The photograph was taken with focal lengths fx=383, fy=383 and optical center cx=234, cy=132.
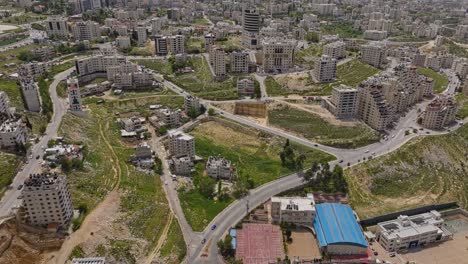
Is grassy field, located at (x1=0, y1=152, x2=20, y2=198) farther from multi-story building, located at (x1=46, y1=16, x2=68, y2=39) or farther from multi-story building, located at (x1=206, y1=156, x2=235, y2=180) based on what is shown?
multi-story building, located at (x1=46, y1=16, x2=68, y2=39)

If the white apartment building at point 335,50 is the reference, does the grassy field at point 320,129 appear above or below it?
below

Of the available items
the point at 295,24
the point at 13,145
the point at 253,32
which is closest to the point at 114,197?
the point at 13,145

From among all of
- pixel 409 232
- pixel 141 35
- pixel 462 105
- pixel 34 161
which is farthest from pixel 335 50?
pixel 34 161

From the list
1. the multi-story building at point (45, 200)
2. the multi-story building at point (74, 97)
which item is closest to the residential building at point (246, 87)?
the multi-story building at point (74, 97)

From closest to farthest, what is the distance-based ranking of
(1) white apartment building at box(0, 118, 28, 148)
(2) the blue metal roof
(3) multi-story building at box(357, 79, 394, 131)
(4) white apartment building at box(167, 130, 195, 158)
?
(2) the blue metal roof
(1) white apartment building at box(0, 118, 28, 148)
(4) white apartment building at box(167, 130, 195, 158)
(3) multi-story building at box(357, 79, 394, 131)

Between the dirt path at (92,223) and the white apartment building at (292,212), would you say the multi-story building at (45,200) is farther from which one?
the white apartment building at (292,212)

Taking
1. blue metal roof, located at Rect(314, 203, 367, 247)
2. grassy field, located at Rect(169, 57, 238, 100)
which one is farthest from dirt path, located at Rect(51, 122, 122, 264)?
grassy field, located at Rect(169, 57, 238, 100)
